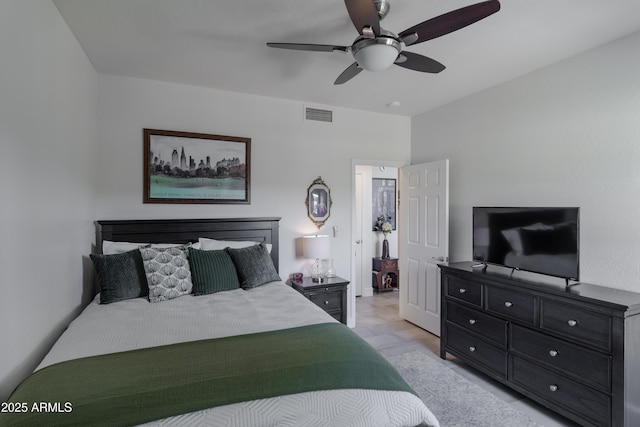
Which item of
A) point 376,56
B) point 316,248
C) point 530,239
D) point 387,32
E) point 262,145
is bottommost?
point 316,248

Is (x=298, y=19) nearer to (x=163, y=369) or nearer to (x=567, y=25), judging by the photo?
(x=567, y=25)

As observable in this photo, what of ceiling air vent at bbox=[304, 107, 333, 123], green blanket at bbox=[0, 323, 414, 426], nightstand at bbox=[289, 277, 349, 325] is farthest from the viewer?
ceiling air vent at bbox=[304, 107, 333, 123]

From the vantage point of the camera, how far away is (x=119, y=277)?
8.02 ft

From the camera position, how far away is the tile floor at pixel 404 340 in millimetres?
2389

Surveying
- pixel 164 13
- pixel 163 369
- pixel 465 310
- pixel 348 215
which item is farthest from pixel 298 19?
pixel 465 310

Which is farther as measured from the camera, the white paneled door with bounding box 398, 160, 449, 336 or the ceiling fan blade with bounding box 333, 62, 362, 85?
the white paneled door with bounding box 398, 160, 449, 336

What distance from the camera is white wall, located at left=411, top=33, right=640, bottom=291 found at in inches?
91.4

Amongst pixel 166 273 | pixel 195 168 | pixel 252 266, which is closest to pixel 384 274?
pixel 252 266

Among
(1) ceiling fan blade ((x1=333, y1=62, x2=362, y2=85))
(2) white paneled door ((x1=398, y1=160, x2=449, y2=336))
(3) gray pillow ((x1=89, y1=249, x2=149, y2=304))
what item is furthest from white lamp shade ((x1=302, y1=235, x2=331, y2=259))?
(1) ceiling fan blade ((x1=333, y1=62, x2=362, y2=85))

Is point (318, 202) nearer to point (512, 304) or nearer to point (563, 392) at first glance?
point (512, 304)

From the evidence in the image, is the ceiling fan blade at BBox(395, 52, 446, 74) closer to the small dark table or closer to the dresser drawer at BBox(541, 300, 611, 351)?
the dresser drawer at BBox(541, 300, 611, 351)

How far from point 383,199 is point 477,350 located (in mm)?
3431

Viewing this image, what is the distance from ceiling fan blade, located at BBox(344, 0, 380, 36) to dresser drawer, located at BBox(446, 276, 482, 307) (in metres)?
2.25

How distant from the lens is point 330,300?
3473 mm
